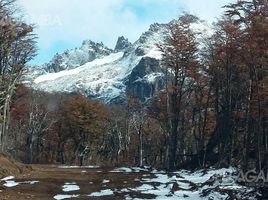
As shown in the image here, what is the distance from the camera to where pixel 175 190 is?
24047mm

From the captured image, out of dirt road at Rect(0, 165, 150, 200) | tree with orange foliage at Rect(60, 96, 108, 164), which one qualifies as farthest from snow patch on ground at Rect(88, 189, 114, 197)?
tree with orange foliage at Rect(60, 96, 108, 164)

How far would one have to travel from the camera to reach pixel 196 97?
5109cm

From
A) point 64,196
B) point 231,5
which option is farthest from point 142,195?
point 231,5

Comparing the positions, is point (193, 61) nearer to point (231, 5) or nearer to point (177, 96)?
point (177, 96)

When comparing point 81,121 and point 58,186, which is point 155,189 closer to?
point 58,186

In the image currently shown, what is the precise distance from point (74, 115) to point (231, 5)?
38.1 metres

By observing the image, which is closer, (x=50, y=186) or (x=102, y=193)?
(x=102, y=193)

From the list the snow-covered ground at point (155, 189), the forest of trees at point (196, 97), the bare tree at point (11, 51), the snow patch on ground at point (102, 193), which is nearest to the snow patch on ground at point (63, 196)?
the snow-covered ground at point (155, 189)

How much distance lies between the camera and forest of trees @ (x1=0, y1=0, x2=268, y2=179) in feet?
95.2

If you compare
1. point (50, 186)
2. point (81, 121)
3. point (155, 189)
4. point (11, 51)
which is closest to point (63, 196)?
point (50, 186)

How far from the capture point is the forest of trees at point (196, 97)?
29031mm

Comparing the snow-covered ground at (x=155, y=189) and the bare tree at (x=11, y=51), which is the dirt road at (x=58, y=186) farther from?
the bare tree at (x=11, y=51)

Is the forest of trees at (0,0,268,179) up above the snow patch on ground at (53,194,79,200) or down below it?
above

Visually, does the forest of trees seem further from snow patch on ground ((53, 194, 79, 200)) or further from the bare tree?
snow patch on ground ((53, 194, 79, 200))
